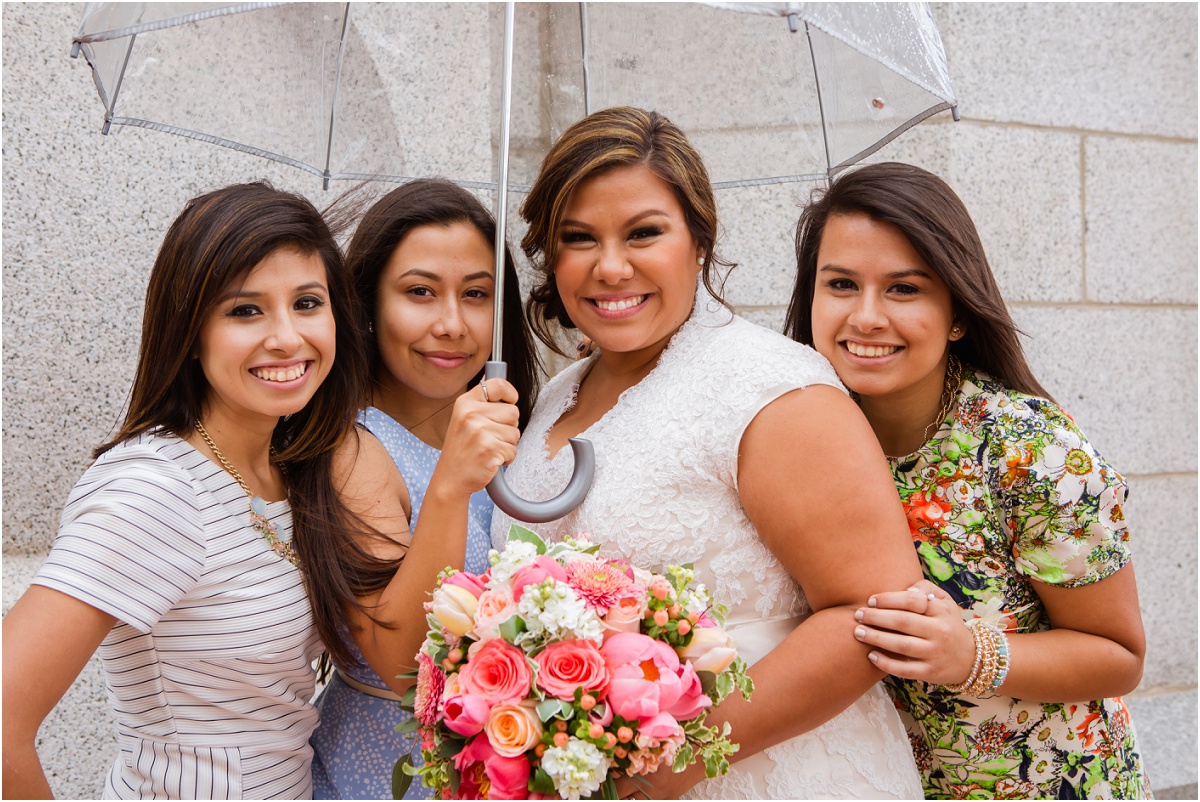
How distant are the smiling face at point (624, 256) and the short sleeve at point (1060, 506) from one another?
86 centimetres

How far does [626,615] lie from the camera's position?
1656mm

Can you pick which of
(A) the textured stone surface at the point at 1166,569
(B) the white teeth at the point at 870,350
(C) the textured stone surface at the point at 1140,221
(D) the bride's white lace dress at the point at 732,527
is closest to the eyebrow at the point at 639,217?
(D) the bride's white lace dress at the point at 732,527

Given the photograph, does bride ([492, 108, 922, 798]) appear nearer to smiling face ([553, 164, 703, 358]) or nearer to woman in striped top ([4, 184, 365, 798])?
smiling face ([553, 164, 703, 358])

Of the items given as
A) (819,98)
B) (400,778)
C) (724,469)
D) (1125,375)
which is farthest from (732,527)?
(1125,375)

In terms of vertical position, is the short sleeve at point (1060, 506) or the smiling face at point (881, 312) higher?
the smiling face at point (881, 312)

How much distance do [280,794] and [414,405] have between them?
1.05 meters

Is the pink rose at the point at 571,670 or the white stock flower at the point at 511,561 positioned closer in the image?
the pink rose at the point at 571,670

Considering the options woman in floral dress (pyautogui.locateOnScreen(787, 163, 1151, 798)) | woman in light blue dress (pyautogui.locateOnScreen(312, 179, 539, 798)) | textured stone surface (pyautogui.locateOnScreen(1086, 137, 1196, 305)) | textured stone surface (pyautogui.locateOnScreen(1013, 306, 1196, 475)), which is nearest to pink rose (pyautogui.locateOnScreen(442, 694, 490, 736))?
woman in light blue dress (pyautogui.locateOnScreen(312, 179, 539, 798))

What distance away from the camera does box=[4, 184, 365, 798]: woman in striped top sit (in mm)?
1934

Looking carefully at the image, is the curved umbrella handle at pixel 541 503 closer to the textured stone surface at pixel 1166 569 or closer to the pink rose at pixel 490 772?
the pink rose at pixel 490 772

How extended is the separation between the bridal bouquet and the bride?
25 cm

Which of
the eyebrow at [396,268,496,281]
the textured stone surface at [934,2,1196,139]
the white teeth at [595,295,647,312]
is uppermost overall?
→ the textured stone surface at [934,2,1196,139]

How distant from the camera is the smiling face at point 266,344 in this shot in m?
2.13

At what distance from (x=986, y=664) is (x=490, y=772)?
1099 mm
